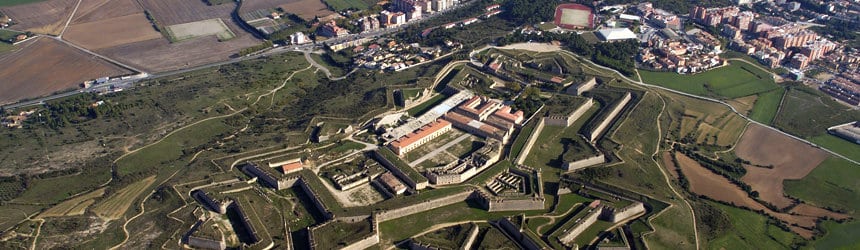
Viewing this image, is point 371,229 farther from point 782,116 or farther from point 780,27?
point 780,27

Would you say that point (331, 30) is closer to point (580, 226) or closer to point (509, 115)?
point (509, 115)

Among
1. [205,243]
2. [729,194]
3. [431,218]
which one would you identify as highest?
[205,243]

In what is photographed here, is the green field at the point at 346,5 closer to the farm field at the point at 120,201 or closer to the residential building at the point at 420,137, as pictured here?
the residential building at the point at 420,137

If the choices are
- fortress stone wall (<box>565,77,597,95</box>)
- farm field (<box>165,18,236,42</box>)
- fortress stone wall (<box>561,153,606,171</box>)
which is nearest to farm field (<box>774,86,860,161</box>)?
fortress stone wall (<box>565,77,597,95</box>)

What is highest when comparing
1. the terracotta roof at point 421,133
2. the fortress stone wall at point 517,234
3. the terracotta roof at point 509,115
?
the terracotta roof at point 509,115

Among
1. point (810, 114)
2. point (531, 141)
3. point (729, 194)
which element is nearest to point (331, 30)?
point (531, 141)

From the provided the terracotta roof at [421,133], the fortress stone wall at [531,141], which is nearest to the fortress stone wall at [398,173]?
the terracotta roof at [421,133]

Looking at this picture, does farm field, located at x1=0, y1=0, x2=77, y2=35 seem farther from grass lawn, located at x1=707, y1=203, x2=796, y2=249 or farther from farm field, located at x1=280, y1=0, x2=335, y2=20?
grass lawn, located at x1=707, y1=203, x2=796, y2=249
